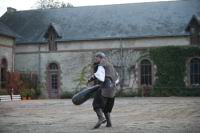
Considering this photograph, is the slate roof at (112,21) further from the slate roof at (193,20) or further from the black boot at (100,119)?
the black boot at (100,119)

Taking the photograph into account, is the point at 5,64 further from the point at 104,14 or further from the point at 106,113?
the point at 106,113

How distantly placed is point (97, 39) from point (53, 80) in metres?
5.16

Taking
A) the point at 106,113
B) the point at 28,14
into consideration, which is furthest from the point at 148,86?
the point at 106,113

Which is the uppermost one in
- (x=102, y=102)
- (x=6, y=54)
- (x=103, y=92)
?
(x=6, y=54)

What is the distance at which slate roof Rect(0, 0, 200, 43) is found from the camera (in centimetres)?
3362

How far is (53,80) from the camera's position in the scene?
36.0 m

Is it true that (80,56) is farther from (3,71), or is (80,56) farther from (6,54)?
(3,71)

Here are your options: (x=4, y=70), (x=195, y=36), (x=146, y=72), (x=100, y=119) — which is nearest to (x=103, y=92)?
(x=100, y=119)

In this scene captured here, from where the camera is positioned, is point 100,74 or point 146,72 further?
point 146,72

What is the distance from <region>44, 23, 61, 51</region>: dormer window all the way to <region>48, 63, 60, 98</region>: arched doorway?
1.47m

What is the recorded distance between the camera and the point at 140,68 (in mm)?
33719

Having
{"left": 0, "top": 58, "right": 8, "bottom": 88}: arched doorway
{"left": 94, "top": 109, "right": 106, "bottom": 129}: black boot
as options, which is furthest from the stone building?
{"left": 94, "top": 109, "right": 106, "bottom": 129}: black boot

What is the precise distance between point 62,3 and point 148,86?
38.7 metres

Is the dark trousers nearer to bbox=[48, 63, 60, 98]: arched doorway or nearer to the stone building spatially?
the stone building
